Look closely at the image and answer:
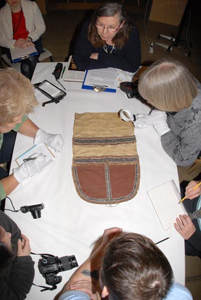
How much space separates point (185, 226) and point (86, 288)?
653 mm

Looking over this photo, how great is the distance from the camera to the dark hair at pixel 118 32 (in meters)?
1.70

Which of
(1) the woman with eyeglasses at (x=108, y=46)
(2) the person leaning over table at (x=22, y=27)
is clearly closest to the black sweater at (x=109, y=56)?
(1) the woman with eyeglasses at (x=108, y=46)

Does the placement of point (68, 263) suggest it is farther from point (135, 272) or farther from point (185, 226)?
point (185, 226)

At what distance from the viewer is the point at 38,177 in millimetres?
1413

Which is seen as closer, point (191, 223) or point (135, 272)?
point (135, 272)

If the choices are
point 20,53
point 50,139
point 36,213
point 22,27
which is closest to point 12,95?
point 50,139

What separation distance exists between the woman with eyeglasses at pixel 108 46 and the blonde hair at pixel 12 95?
74 centimetres

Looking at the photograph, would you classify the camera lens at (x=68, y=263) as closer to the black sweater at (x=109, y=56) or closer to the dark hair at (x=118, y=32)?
the black sweater at (x=109, y=56)

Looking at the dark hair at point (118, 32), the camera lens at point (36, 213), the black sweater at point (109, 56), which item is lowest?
the camera lens at point (36, 213)

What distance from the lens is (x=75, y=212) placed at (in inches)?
50.7

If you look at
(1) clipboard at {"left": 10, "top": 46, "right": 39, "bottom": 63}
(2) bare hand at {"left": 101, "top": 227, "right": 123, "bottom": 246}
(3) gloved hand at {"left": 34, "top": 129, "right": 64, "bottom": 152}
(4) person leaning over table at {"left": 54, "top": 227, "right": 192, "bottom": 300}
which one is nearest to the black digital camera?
(2) bare hand at {"left": 101, "top": 227, "right": 123, "bottom": 246}

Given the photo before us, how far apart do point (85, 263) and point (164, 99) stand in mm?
1074

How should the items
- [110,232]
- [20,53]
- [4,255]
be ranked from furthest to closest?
1. [20,53]
2. [110,232]
3. [4,255]

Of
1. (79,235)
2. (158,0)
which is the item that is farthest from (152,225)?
(158,0)
